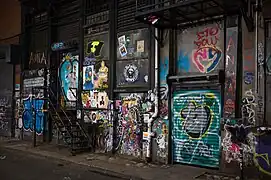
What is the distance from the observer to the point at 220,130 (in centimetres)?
896

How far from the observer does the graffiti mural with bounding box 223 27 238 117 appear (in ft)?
28.7

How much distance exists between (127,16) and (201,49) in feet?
11.1

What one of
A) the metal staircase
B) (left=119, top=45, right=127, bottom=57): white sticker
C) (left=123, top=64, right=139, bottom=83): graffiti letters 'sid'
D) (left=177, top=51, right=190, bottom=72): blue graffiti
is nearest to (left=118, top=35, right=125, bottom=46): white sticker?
(left=119, top=45, right=127, bottom=57): white sticker

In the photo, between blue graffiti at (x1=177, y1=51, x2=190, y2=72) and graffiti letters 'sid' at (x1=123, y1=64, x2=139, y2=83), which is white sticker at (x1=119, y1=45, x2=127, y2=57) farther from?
blue graffiti at (x1=177, y1=51, x2=190, y2=72)

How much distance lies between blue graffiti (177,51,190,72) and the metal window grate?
1.90 meters

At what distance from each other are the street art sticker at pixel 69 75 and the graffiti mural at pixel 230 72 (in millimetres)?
7166

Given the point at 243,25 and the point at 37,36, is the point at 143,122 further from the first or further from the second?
the point at 37,36

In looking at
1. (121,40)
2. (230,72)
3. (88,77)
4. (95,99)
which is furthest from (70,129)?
(230,72)

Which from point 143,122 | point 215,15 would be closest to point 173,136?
point 143,122

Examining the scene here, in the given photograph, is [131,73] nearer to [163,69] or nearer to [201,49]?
[163,69]

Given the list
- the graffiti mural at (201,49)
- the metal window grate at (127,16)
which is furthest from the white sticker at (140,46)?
the graffiti mural at (201,49)

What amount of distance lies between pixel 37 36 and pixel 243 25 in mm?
11275

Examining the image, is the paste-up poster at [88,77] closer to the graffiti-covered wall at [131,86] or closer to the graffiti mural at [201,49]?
the graffiti-covered wall at [131,86]

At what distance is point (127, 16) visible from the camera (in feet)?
38.5
